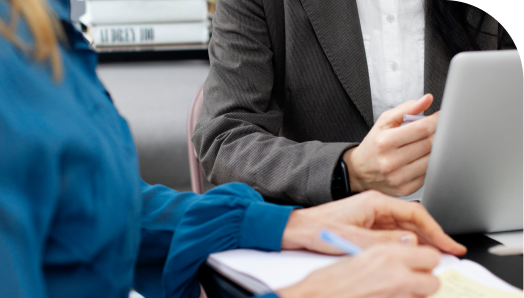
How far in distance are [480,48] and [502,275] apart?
68 centimetres

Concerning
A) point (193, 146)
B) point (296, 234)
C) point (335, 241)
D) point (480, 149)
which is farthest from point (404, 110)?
point (193, 146)

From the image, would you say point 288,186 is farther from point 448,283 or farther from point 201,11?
point 201,11

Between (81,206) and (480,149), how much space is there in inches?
17.2

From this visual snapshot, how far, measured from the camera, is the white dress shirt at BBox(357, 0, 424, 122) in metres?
1.01

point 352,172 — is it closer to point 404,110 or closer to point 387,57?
point 404,110

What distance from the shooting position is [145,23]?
5.58ft

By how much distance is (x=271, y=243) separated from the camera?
0.52 metres

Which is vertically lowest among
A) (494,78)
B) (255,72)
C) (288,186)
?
(288,186)

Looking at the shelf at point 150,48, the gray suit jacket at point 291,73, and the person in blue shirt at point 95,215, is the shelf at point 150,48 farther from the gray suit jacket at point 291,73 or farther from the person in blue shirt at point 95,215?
the person in blue shirt at point 95,215

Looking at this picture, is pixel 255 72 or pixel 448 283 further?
pixel 255 72

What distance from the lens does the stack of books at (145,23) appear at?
166cm

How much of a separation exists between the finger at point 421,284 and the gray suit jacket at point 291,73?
489 mm

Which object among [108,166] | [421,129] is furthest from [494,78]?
[108,166]

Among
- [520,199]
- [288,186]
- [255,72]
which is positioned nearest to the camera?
[520,199]
